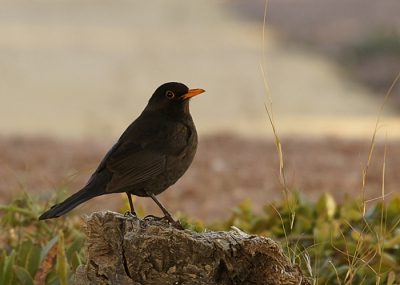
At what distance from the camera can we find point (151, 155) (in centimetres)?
332

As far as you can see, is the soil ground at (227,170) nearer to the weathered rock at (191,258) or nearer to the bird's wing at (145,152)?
the bird's wing at (145,152)

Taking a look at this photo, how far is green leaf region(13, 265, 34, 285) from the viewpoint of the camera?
3.30 m

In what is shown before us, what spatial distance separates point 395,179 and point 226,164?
1693 millimetres

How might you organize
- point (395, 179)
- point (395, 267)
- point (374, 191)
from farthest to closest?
point (395, 179) → point (374, 191) → point (395, 267)

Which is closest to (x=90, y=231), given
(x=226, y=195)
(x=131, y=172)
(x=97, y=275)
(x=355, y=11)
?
(x=97, y=275)

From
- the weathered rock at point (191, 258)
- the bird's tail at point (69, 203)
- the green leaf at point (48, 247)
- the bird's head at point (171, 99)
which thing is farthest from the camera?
the bird's head at point (171, 99)

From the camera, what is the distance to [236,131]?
9.48 meters

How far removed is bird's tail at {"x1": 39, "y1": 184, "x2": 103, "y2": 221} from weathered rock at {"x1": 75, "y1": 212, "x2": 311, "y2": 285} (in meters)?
0.32

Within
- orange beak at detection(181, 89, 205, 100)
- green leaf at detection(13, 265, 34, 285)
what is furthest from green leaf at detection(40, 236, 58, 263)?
orange beak at detection(181, 89, 205, 100)

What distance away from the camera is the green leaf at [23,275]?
330cm

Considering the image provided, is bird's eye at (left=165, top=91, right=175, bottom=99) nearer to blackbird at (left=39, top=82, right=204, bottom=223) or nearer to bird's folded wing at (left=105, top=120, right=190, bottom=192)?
blackbird at (left=39, top=82, right=204, bottom=223)

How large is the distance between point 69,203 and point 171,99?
2.73ft

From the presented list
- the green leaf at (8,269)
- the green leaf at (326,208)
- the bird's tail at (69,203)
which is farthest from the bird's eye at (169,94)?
the green leaf at (326,208)

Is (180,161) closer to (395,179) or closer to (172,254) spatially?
(172,254)
